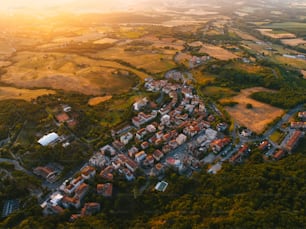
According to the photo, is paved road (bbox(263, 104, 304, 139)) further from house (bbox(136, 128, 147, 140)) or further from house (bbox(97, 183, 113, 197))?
house (bbox(97, 183, 113, 197))

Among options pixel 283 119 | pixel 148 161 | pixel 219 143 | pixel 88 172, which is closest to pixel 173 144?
pixel 148 161

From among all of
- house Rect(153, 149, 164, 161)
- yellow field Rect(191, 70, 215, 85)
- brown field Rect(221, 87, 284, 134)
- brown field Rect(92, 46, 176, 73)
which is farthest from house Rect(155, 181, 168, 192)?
brown field Rect(92, 46, 176, 73)

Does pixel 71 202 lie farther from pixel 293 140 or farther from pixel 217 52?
pixel 217 52

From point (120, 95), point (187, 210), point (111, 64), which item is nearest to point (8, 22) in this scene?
point (111, 64)

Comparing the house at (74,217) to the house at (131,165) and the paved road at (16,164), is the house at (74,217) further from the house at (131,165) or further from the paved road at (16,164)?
Answer: the paved road at (16,164)

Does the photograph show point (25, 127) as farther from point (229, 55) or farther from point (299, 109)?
point (229, 55)

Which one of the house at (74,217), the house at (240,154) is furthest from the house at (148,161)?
the house at (74,217)
